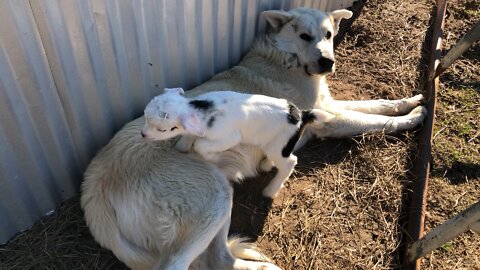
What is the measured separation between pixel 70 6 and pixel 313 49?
2.18 meters

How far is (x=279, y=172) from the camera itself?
154 inches

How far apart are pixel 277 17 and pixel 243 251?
224 centimetres

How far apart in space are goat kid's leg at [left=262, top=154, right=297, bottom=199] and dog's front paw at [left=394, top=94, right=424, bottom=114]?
1714mm

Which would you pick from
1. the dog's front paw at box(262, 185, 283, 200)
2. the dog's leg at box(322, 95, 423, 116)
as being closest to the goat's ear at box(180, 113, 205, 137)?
the dog's front paw at box(262, 185, 283, 200)

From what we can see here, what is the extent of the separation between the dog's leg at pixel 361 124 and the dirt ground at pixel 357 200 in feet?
0.29

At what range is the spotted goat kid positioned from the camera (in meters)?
3.07

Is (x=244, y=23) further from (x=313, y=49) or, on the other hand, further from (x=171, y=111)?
(x=171, y=111)

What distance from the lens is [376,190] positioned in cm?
420

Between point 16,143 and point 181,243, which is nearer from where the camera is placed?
point 181,243

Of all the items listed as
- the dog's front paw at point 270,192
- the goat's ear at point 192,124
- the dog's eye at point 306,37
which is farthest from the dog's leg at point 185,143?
the dog's eye at point 306,37

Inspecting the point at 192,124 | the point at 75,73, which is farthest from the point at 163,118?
the point at 75,73

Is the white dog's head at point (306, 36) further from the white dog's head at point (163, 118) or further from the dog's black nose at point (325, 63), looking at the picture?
the white dog's head at point (163, 118)

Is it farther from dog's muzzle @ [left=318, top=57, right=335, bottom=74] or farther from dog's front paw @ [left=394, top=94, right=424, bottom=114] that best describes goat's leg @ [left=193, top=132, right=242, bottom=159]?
dog's front paw @ [left=394, top=94, right=424, bottom=114]

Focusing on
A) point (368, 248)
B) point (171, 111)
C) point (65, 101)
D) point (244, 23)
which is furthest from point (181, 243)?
point (244, 23)
